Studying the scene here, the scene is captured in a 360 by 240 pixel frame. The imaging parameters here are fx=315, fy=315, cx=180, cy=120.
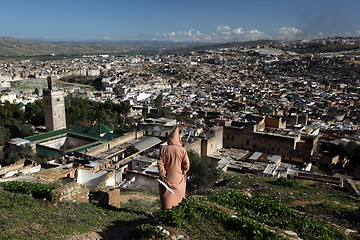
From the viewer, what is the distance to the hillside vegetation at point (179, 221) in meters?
5.32

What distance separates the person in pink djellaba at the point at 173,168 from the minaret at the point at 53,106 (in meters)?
17.0

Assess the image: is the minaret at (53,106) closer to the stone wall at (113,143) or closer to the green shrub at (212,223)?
the stone wall at (113,143)

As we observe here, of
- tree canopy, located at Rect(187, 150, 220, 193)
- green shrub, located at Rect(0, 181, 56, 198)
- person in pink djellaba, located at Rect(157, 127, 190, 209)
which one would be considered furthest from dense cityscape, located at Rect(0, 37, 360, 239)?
person in pink djellaba, located at Rect(157, 127, 190, 209)

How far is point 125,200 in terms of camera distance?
10094mm

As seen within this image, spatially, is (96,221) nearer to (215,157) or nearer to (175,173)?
(175,173)

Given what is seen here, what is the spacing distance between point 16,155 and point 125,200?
9756mm

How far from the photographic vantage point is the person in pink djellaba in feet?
22.5

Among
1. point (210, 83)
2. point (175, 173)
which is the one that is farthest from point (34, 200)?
point (210, 83)

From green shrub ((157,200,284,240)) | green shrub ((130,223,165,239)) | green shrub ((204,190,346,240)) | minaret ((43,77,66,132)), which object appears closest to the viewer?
green shrub ((130,223,165,239))

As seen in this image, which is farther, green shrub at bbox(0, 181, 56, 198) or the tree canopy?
the tree canopy

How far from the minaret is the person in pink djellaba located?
55.8 ft

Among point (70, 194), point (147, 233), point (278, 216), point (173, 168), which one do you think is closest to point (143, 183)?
point (70, 194)

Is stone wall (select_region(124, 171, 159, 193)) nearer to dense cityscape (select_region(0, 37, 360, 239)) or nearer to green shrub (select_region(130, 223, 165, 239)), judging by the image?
dense cityscape (select_region(0, 37, 360, 239))

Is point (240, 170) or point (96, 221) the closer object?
point (96, 221)
